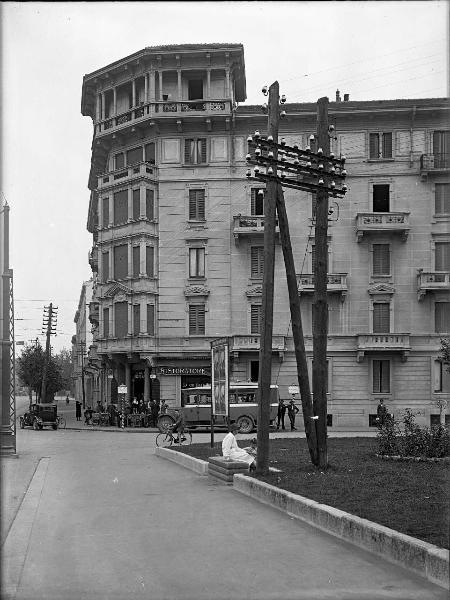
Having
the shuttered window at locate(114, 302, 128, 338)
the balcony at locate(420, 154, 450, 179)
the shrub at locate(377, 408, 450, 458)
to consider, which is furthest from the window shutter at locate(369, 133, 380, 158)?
the shrub at locate(377, 408, 450, 458)

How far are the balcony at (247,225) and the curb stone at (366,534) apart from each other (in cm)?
3089

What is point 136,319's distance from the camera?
45.1m

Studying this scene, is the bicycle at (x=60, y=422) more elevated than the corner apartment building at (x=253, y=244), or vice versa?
the corner apartment building at (x=253, y=244)

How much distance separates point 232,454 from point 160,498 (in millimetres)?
3592

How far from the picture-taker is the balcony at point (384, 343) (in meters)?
43.8

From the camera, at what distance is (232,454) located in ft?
58.9

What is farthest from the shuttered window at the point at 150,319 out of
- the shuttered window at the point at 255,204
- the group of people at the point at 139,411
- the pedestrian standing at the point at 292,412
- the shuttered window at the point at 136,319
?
the pedestrian standing at the point at 292,412

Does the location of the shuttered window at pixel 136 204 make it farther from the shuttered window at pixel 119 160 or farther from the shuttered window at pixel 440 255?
the shuttered window at pixel 440 255

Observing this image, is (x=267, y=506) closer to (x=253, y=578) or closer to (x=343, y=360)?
(x=253, y=578)

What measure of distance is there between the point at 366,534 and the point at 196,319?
36317 millimetres

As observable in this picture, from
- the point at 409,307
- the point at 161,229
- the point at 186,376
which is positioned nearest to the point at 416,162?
the point at 409,307

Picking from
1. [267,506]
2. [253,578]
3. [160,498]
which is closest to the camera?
[253,578]

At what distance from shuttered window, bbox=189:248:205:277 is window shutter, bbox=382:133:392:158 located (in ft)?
37.0

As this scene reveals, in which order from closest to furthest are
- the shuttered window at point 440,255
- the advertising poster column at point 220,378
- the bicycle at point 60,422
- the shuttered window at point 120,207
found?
1. the advertising poster column at point 220,378
2. the shuttered window at point 440,255
3. the shuttered window at point 120,207
4. the bicycle at point 60,422
